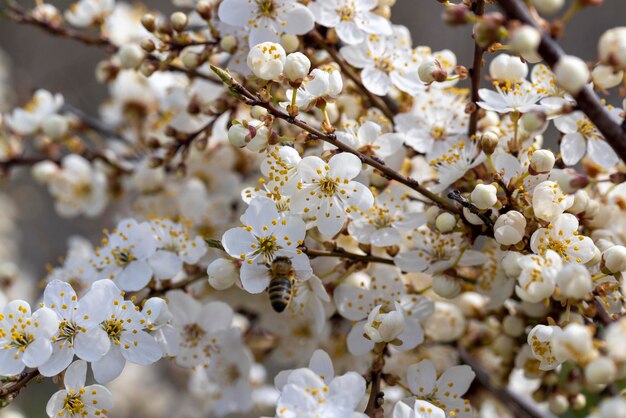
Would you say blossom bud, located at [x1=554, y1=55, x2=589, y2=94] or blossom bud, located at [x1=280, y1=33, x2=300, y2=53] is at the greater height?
blossom bud, located at [x1=554, y1=55, x2=589, y2=94]

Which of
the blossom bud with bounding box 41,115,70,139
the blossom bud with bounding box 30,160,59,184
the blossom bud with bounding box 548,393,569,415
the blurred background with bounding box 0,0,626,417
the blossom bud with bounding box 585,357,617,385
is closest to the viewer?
the blossom bud with bounding box 585,357,617,385

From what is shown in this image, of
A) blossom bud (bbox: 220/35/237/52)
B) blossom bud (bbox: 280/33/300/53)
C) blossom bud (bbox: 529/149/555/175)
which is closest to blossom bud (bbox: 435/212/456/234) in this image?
blossom bud (bbox: 529/149/555/175)

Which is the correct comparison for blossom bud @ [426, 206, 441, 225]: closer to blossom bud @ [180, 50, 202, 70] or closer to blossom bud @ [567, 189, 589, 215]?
blossom bud @ [567, 189, 589, 215]

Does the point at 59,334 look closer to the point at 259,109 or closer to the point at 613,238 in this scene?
the point at 259,109

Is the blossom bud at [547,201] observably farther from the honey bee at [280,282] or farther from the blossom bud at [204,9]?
the blossom bud at [204,9]

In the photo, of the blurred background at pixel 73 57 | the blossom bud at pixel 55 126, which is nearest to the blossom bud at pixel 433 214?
the blossom bud at pixel 55 126
